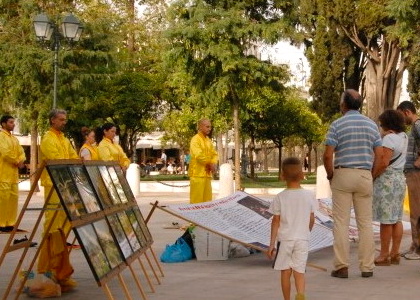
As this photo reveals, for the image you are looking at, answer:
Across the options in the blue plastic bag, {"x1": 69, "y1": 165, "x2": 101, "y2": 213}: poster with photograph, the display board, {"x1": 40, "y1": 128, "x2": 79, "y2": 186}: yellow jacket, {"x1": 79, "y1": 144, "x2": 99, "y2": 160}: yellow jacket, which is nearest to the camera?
the display board

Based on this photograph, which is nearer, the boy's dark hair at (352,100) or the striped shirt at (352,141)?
the striped shirt at (352,141)

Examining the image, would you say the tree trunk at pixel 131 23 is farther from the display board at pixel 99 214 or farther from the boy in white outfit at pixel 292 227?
the boy in white outfit at pixel 292 227

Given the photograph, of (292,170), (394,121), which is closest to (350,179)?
(394,121)

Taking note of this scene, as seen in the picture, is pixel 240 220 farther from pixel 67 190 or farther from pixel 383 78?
pixel 383 78

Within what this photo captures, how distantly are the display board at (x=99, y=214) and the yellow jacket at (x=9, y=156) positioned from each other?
596 cm

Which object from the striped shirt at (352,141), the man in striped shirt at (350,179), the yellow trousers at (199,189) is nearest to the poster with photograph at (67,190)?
the man in striped shirt at (350,179)

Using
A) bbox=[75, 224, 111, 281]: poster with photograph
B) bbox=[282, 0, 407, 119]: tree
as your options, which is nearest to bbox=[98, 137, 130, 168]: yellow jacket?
bbox=[75, 224, 111, 281]: poster with photograph

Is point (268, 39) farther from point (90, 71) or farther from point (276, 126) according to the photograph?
point (276, 126)

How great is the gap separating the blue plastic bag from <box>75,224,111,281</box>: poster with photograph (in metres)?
4.46

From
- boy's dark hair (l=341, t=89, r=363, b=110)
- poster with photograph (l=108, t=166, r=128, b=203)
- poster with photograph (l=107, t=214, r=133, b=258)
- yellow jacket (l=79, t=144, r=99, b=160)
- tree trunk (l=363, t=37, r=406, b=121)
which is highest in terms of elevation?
tree trunk (l=363, t=37, r=406, b=121)

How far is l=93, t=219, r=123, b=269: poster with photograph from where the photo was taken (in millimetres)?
7203

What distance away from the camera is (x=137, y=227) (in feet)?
29.6

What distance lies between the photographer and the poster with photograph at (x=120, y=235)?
771 centimetres

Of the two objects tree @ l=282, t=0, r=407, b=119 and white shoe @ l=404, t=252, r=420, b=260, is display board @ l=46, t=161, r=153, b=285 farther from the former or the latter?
tree @ l=282, t=0, r=407, b=119
